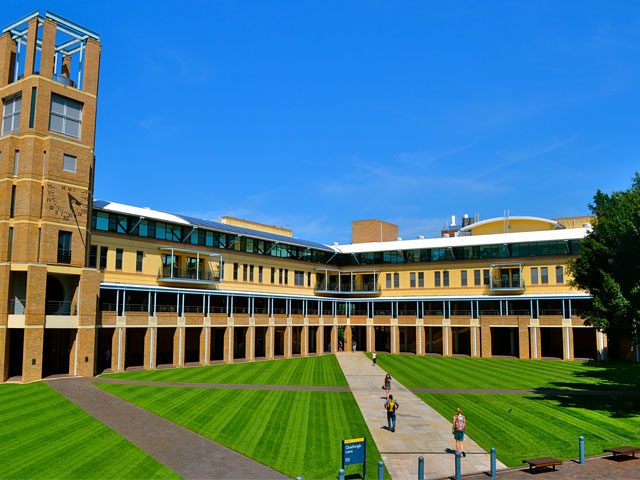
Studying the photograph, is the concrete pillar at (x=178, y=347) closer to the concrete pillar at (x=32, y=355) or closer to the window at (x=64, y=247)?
the window at (x=64, y=247)

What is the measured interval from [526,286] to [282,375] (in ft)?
111

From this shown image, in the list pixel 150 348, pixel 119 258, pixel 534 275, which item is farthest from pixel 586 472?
pixel 534 275

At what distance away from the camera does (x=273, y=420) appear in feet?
86.2

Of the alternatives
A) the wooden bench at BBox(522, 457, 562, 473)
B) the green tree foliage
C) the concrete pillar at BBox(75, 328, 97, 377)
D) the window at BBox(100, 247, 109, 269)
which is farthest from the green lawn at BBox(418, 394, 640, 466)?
the window at BBox(100, 247, 109, 269)

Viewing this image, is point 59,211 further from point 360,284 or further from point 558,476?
point 360,284

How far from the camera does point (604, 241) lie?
122 ft

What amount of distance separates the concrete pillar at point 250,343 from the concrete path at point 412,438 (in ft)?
68.1

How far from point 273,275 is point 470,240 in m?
24.0

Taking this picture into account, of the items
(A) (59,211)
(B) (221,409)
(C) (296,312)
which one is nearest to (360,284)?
(C) (296,312)

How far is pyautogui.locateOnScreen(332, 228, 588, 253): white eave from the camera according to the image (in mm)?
63438

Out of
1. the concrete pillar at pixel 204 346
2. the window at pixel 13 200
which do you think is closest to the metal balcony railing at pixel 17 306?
the window at pixel 13 200

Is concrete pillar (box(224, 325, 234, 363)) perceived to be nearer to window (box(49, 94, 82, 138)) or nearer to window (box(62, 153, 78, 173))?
window (box(62, 153, 78, 173))

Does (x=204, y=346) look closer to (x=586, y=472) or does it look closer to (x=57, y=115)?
(x=57, y=115)

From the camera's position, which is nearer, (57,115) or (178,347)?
(57,115)
